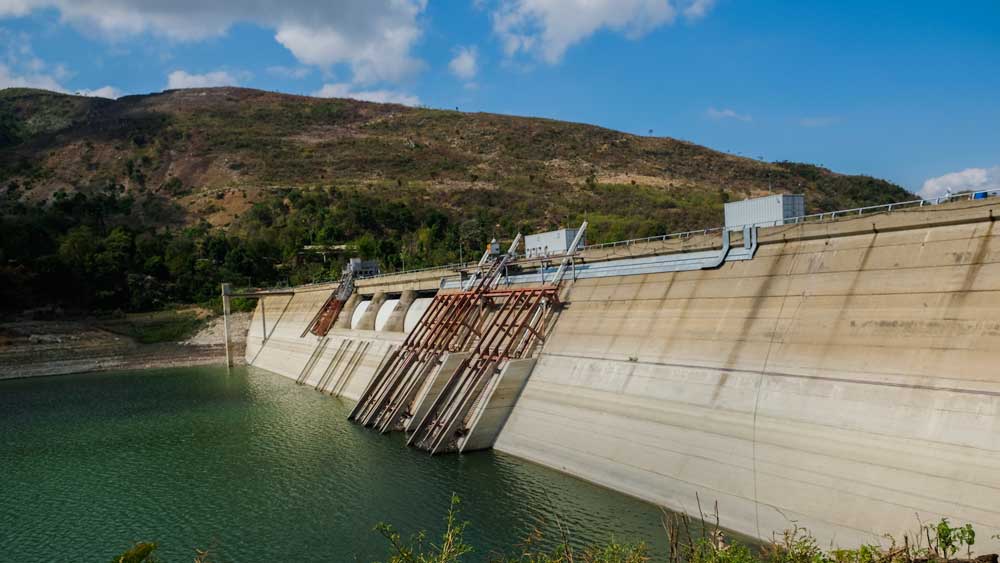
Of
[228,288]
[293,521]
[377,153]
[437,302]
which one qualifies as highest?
[377,153]

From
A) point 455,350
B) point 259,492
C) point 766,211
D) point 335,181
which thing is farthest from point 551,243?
point 335,181

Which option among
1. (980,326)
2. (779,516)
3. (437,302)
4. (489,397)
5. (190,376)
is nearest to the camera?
(980,326)

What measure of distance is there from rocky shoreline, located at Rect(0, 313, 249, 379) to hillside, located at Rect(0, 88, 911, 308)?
1017 cm

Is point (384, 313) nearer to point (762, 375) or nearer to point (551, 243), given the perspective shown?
point (551, 243)

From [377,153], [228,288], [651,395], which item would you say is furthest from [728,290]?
[377,153]

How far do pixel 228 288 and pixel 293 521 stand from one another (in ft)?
199

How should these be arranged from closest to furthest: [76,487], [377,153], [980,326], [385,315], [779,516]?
[980,326]
[779,516]
[76,487]
[385,315]
[377,153]

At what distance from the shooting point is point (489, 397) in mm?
30312

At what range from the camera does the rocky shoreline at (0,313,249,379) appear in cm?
6619

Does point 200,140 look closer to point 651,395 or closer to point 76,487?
point 76,487

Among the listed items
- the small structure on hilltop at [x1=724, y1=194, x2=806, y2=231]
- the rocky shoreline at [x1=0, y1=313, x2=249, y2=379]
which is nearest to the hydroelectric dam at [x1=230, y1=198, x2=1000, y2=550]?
the small structure on hilltop at [x1=724, y1=194, x2=806, y2=231]

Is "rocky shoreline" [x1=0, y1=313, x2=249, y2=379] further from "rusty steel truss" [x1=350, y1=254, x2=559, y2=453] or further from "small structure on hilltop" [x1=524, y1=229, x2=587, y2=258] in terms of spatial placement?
"small structure on hilltop" [x1=524, y1=229, x2=587, y2=258]

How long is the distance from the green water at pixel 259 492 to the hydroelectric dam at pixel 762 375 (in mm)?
1851

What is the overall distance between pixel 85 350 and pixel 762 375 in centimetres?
7055
